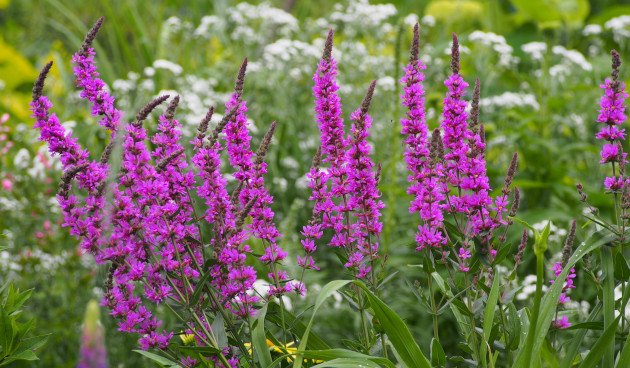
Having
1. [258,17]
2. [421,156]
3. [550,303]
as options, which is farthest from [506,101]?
[550,303]

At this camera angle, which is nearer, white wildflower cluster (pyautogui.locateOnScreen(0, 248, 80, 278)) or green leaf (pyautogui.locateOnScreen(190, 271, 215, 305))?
green leaf (pyautogui.locateOnScreen(190, 271, 215, 305))

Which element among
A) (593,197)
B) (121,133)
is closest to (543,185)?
(593,197)

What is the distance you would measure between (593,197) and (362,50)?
2.65 meters

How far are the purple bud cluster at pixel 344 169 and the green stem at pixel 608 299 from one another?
24.2 inches

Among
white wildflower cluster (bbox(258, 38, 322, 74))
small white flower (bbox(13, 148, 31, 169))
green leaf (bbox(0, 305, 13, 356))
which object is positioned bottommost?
green leaf (bbox(0, 305, 13, 356))

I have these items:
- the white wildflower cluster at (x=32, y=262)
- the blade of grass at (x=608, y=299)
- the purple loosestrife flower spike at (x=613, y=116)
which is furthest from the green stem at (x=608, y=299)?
the white wildflower cluster at (x=32, y=262)

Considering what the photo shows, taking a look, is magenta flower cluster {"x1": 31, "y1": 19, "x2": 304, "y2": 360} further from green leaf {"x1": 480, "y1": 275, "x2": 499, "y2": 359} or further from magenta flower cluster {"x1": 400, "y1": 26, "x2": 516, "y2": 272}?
green leaf {"x1": 480, "y1": 275, "x2": 499, "y2": 359}

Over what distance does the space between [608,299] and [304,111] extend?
167 inches

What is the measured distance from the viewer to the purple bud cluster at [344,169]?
163 cm

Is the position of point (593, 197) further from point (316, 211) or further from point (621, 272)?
point (316, 211)

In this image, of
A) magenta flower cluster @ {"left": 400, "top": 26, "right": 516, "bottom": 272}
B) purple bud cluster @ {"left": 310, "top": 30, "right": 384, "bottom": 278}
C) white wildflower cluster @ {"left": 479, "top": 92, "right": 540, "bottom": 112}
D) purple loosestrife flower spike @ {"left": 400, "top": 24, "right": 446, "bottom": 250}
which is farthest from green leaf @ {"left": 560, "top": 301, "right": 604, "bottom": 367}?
white wildflower cluster @ {"left": 479, "top": 92, "right": 540, "bottom": 112}

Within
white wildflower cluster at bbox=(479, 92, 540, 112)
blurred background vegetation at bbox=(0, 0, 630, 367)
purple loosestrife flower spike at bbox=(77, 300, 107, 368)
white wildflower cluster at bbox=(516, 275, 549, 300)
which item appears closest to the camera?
purple loosestrife flower spike at bbox=(77, 300, 107, 368)

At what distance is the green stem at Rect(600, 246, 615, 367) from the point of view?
167 centimetres

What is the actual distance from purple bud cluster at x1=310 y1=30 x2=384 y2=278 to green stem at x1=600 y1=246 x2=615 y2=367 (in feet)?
2.02
